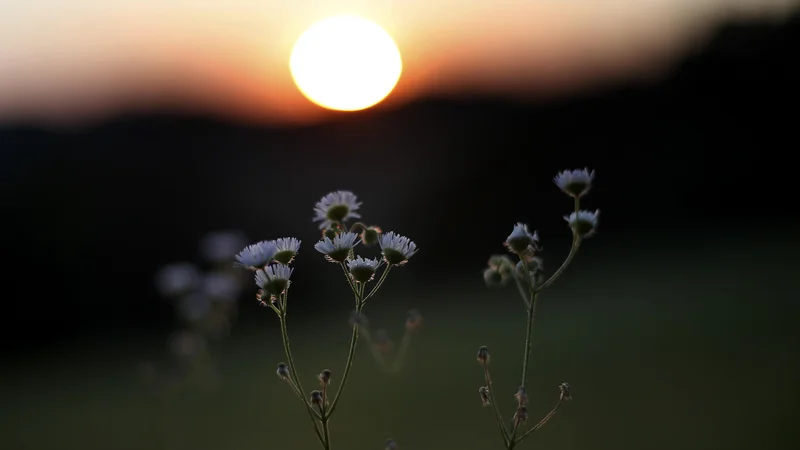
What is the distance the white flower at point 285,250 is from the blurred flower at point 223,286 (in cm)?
219

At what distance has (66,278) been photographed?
36.6 feet

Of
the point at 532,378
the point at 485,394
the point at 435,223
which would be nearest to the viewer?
the point at 485,394

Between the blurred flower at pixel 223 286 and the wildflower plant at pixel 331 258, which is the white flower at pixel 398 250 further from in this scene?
the blurred flower at pixel 223 286

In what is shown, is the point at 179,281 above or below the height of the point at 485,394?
above

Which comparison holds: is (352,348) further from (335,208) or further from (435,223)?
(435,223)

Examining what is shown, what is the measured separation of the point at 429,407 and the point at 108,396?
3.42 meters

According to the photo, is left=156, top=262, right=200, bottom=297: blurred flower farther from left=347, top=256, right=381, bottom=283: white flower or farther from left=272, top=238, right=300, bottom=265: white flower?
left=347, top=256, right=381, bottom=283: white flower

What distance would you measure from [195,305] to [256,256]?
262 cm

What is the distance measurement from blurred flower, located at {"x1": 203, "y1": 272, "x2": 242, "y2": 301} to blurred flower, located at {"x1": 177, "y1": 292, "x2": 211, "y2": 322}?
0.16 meters

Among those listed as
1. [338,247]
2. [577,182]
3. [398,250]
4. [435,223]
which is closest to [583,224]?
[577,182]

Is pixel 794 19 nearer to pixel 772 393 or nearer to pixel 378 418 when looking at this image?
pixel 772 393

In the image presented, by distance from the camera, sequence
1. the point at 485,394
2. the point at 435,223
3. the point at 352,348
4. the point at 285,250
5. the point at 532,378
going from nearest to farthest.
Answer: the point at 352,348
the point at 485,394
the point at 285,250
the point at 532,378
the point at 435,223

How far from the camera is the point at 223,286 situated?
3.62 m

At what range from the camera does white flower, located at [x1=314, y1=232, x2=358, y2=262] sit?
1.44 meters
